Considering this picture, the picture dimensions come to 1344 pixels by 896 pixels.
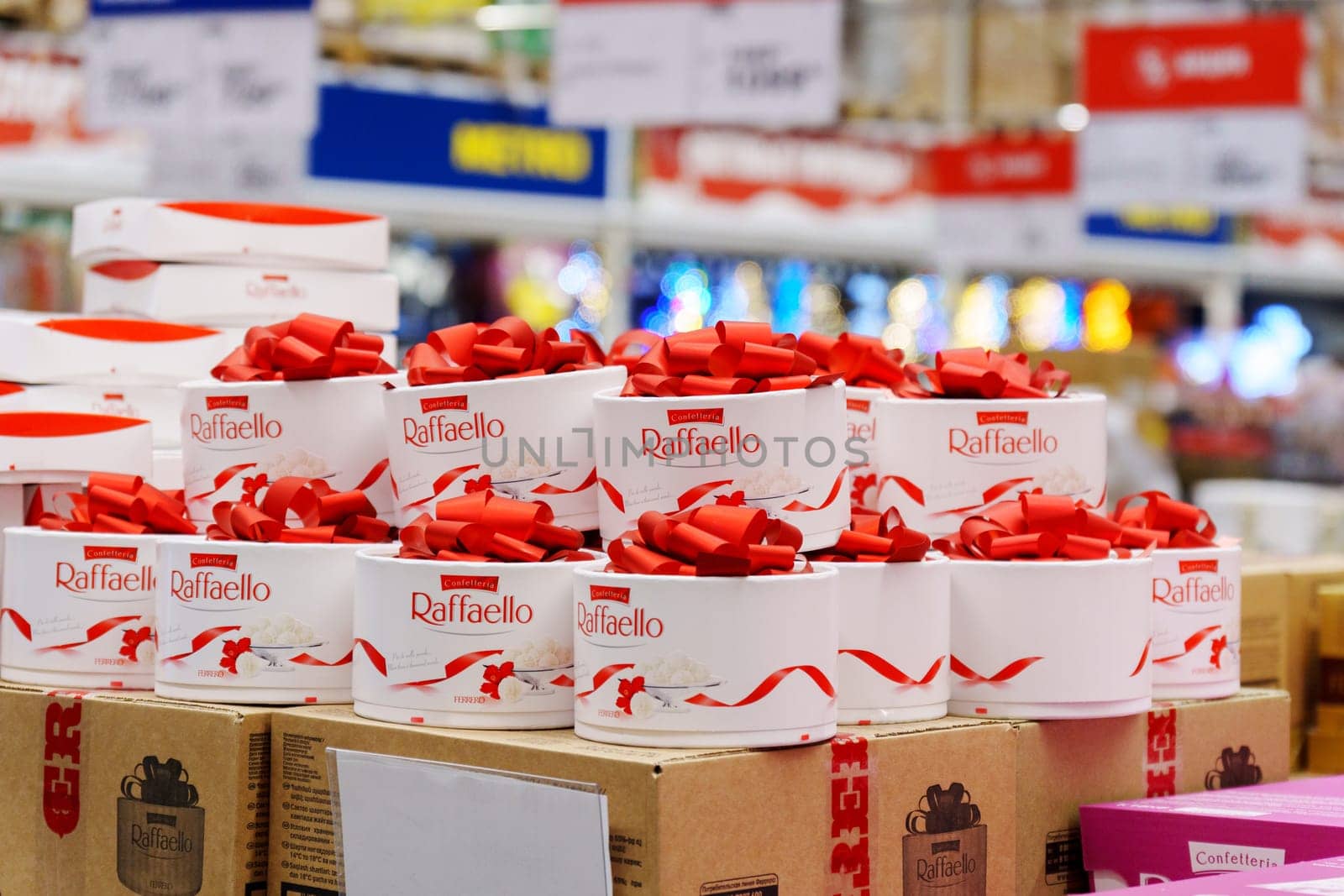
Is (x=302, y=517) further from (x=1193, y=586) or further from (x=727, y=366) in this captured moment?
(x=1193, y=586)

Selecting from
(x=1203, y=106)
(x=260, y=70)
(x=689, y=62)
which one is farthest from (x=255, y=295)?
(x=1203, y=106)

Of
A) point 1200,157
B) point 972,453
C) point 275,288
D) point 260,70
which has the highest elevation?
point 260,70

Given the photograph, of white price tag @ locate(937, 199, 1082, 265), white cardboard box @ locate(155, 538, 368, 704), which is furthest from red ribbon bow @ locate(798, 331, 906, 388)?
white price tag @ locate(937, 199, 1082, 265)

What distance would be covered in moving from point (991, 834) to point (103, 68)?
4.51 meters

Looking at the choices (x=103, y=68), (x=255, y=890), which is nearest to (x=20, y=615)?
(x=255, y=890)

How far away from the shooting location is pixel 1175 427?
8.77 m

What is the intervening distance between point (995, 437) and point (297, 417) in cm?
87

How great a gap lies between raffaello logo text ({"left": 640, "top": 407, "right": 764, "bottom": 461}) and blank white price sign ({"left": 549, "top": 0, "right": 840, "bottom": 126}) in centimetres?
386

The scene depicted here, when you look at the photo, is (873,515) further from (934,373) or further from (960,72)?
(960,72)

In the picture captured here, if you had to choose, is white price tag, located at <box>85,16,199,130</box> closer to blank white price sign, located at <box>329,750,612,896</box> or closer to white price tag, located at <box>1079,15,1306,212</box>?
white price tag, located at <box>1079,15,1306,212</box>

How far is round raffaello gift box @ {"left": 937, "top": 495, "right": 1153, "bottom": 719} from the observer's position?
2086 millimetres

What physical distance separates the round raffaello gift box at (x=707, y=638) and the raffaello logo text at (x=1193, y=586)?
0.64 meters

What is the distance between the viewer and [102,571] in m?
2.23

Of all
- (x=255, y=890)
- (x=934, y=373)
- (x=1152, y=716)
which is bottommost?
(x=255, y=890)
